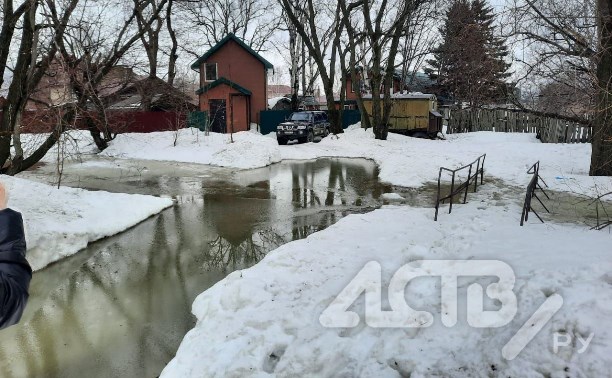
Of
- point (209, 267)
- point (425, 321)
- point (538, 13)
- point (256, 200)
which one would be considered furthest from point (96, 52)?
point (425, 321)

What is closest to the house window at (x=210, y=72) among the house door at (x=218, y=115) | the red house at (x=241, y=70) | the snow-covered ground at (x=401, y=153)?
the red house at (x=241, y=70)

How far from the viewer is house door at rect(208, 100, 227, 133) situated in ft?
92.3

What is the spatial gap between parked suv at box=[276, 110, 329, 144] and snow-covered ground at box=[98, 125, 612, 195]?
1.15m

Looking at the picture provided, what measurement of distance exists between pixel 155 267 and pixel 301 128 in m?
17.0

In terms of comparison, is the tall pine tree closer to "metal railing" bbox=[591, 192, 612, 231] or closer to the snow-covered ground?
the snow-covered ground

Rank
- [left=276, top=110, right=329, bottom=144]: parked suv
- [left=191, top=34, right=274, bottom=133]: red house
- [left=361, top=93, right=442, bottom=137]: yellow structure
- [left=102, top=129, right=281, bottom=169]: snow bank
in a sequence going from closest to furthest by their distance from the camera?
1. [left=102, top=129, right=281, bottom=169]: snow bank
2. [left=276, top=110, right=329, bottom=144]: parked suv
3. [left=361, top=93, right=442, bottom=137]: yellow structure
4. [left=191, top=34, right=274, bottom=133]: red house

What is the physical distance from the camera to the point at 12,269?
186 cm

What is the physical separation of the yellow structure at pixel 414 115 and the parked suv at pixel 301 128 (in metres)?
3.00

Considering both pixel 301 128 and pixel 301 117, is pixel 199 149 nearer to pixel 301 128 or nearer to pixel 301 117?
pixel 301 128

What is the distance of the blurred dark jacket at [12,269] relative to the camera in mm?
1822

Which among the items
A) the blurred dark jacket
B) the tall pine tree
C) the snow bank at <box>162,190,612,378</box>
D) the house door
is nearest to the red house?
the house door

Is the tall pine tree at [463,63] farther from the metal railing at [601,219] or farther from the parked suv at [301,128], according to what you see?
the metal railing at [601,219]

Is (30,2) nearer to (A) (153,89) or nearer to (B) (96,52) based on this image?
(B) (96,52)

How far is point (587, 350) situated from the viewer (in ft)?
10.6
